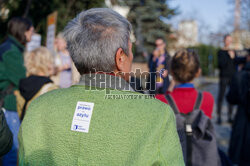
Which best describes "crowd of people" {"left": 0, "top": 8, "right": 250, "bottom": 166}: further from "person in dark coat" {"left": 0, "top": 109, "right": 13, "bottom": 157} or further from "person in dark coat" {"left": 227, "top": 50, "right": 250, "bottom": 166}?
"person in dark coat" {"left": 227, "top": 50, "right": 250, "bottom": 166}

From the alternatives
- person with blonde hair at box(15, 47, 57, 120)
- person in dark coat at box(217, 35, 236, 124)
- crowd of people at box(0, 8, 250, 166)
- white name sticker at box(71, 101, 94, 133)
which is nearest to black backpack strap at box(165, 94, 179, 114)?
crowd of people at box(0, 8, 250, 166)

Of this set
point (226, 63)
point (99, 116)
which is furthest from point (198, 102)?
point (226, 63)

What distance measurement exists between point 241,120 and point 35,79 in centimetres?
273

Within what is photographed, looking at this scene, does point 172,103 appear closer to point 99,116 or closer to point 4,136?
point 99,116

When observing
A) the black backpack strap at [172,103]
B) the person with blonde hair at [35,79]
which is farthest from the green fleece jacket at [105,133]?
the person with blonde hair at [35,79]

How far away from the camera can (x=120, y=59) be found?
52.5 inches

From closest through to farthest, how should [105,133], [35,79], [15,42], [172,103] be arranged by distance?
[105,133] → [172,103] → [35,79] → [15,42]

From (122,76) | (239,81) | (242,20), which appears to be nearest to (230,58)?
(239,81)

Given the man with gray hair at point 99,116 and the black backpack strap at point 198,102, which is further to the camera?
the black backpack strap at point 198,102

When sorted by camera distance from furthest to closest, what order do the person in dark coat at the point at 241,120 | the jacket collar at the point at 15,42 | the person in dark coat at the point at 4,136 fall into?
the person in dark coat at the point at 241,120 → the jacket collar at the point at 15,42 → the person in dark coat at the point at 4,136

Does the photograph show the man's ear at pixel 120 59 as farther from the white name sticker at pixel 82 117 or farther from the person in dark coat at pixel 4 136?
the person in dark coat at pixel 4 136

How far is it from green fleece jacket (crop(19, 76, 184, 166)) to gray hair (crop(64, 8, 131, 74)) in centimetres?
13

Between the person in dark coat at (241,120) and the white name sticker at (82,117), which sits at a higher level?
the white name sticker at (82,117)

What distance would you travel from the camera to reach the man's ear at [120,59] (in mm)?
1306
